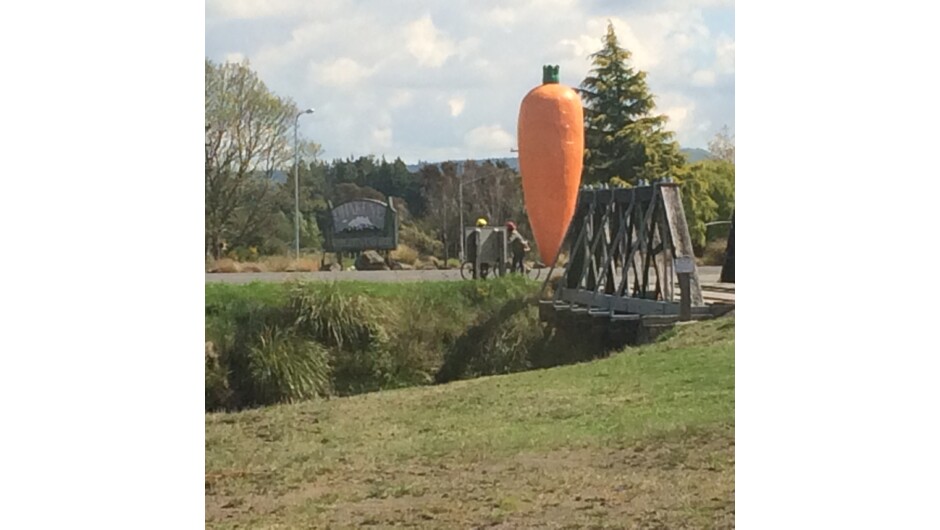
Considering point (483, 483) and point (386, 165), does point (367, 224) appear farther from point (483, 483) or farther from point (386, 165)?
point (483, 483)

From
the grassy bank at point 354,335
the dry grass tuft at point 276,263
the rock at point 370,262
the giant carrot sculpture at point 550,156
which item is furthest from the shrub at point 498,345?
Result: the dry grass tuft at point 276,263

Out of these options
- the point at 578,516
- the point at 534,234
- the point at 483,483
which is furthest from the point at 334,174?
the point at 578,516

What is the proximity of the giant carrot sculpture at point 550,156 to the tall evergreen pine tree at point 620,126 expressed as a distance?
0.08 meters

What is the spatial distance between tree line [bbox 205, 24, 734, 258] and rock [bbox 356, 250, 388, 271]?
6.5 inches

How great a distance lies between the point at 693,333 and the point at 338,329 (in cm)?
183

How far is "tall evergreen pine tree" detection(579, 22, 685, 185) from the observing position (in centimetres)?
535

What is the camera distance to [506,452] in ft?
17.1

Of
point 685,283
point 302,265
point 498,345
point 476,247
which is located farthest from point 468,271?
point 685,283

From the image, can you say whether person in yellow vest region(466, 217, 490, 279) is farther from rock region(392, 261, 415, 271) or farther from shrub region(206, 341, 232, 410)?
shrub region(206, 341, 232, 410)

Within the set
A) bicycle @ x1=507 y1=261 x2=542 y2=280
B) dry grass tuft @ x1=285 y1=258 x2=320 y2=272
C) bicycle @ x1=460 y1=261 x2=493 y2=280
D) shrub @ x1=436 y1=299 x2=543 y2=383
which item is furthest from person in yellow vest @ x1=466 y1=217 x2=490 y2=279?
dry grass tuft @ x1=285 y1=258 x2=320 y2=272

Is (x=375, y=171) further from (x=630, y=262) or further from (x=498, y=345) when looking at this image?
(x=630, y=262)

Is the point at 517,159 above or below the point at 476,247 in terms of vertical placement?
above

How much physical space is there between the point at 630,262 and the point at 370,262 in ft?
4.61

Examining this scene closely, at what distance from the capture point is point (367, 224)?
555 cm
